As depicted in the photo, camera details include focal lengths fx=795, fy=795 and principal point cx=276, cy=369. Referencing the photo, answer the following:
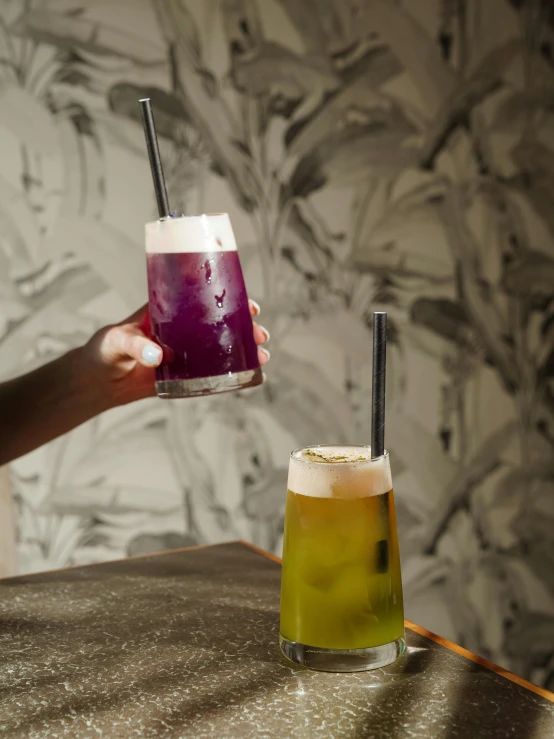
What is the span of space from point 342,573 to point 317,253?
156 cm

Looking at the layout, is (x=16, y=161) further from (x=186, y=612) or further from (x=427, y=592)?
(x=427, y=592)

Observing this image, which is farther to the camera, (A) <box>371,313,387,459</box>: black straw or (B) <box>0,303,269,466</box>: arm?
(B) <box>0,303,269,466</box>: arm

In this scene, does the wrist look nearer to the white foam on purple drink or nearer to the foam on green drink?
the white foam on purple drink

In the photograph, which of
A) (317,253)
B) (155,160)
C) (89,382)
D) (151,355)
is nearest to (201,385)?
(151,355)

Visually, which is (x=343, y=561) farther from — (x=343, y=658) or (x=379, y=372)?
(x=379, y=372)

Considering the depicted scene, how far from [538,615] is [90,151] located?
6.79 ft

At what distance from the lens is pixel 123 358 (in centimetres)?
136

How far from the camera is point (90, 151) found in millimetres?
1949

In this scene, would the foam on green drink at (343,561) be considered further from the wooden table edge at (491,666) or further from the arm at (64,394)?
the arm at (64,394)

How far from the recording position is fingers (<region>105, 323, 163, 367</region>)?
1057mm

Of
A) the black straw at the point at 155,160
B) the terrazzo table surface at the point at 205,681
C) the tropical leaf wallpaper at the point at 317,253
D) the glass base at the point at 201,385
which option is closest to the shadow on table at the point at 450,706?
the terrazzo table surface at the point at 205,681

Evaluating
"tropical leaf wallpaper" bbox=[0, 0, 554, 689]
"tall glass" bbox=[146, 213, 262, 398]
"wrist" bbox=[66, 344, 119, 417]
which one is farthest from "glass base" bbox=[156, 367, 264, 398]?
"tropical leaf wallpaper" bbox=[0, 0, 554, 689]

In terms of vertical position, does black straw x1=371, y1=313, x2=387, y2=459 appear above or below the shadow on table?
above

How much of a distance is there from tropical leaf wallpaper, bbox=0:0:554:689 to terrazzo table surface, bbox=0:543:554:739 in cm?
108
